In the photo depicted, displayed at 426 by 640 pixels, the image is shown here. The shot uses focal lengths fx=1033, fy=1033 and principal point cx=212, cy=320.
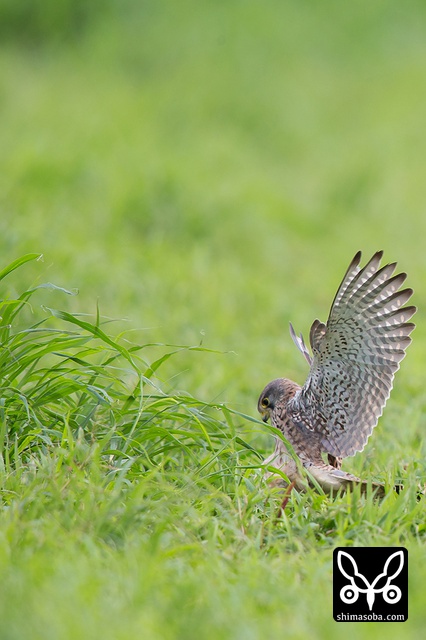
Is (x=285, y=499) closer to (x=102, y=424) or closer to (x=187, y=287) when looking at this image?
(x=102, y=424)

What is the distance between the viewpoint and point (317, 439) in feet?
12.1

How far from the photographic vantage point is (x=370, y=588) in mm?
2889

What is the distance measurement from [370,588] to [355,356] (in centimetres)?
97

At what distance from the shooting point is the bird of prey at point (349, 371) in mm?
3539

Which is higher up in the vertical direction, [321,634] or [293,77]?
[293,77]

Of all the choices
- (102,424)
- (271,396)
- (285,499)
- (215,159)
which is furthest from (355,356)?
(215,159)

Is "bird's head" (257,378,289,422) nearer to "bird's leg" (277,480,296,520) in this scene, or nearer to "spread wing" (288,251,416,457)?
"spread wing" (288,251,416,457)

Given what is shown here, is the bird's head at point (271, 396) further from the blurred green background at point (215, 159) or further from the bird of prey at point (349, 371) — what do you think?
the blurred green background at point (215, 159)

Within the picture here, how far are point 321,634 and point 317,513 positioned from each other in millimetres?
802

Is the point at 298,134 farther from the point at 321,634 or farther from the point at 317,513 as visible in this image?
the point at 321,634

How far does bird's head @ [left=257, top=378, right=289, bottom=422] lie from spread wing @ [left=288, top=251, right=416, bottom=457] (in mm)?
158

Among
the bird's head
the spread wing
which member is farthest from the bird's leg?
the bird's head

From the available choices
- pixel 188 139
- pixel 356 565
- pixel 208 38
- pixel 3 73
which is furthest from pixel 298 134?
pixel 356 565

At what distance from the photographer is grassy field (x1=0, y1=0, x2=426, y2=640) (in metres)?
2.68
